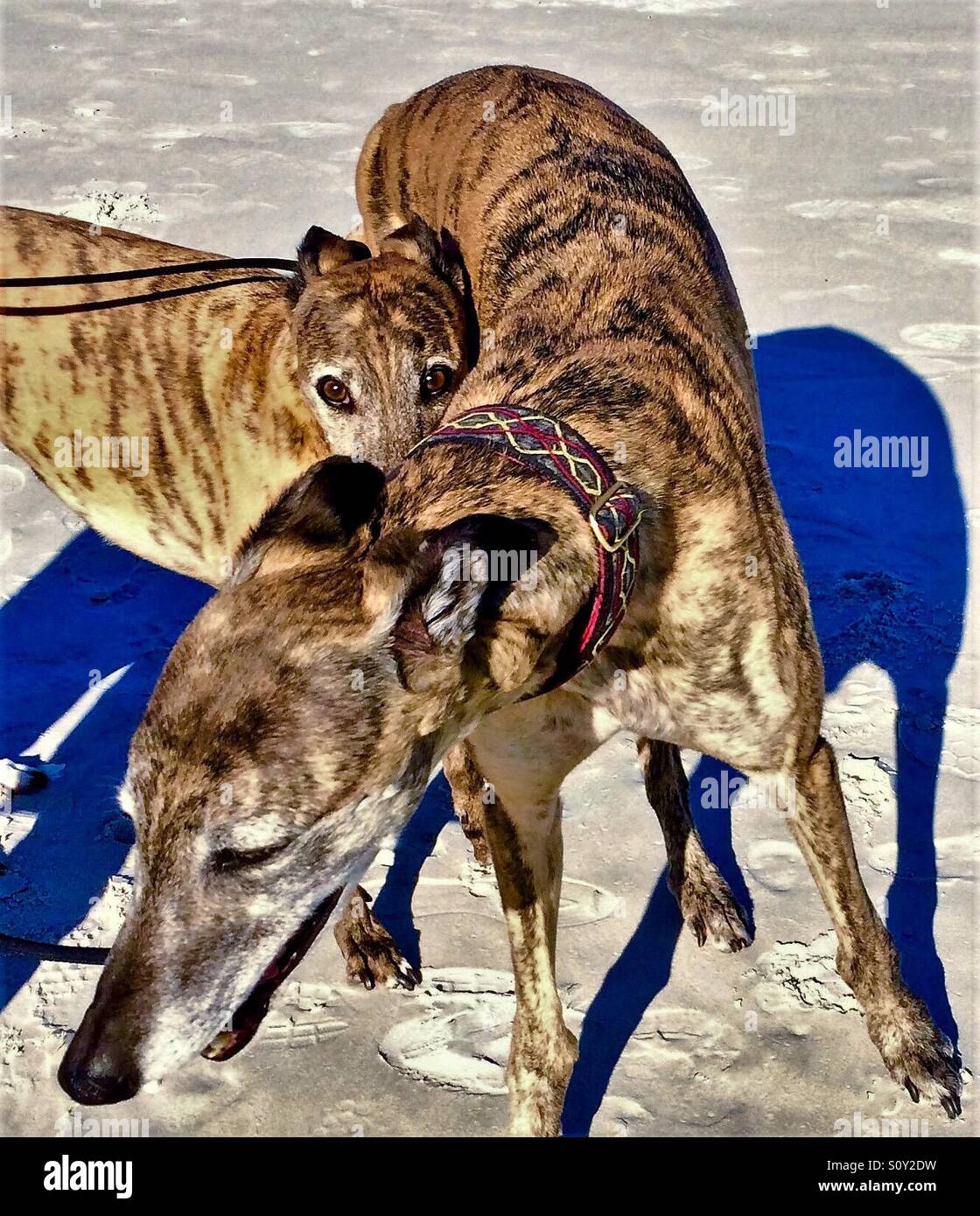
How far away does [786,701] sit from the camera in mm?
2646

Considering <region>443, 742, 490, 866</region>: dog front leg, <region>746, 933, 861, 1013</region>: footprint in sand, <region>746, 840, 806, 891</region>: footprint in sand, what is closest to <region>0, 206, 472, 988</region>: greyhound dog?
<region>443, 742, 490, 866</region>: dog front leg

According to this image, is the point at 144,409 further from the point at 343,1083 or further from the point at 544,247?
the point at 343,1083

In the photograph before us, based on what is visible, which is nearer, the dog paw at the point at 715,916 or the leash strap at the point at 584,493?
the leash strap at the point at 584,493

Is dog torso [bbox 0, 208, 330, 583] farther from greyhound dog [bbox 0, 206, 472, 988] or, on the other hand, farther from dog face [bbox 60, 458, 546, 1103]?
dog face [bbox 60, 458, 546, 1103]

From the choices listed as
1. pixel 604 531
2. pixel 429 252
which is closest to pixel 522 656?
pixel 604 531

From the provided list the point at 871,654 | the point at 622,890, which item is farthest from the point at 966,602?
the point at 622,890

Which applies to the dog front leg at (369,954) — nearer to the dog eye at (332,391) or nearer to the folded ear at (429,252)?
the dog eye at (332,391)

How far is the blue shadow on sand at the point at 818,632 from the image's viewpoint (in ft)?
11.4

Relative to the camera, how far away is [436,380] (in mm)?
3521

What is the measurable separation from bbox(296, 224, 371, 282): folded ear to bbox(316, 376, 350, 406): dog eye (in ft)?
1.45

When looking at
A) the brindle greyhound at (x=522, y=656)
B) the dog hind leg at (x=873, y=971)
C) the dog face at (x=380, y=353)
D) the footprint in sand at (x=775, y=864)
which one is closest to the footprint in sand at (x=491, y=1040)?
the brindle greyhound at (x=522, y=656)

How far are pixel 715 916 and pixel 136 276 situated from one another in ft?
8.53

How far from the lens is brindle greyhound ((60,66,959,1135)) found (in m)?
2.03
